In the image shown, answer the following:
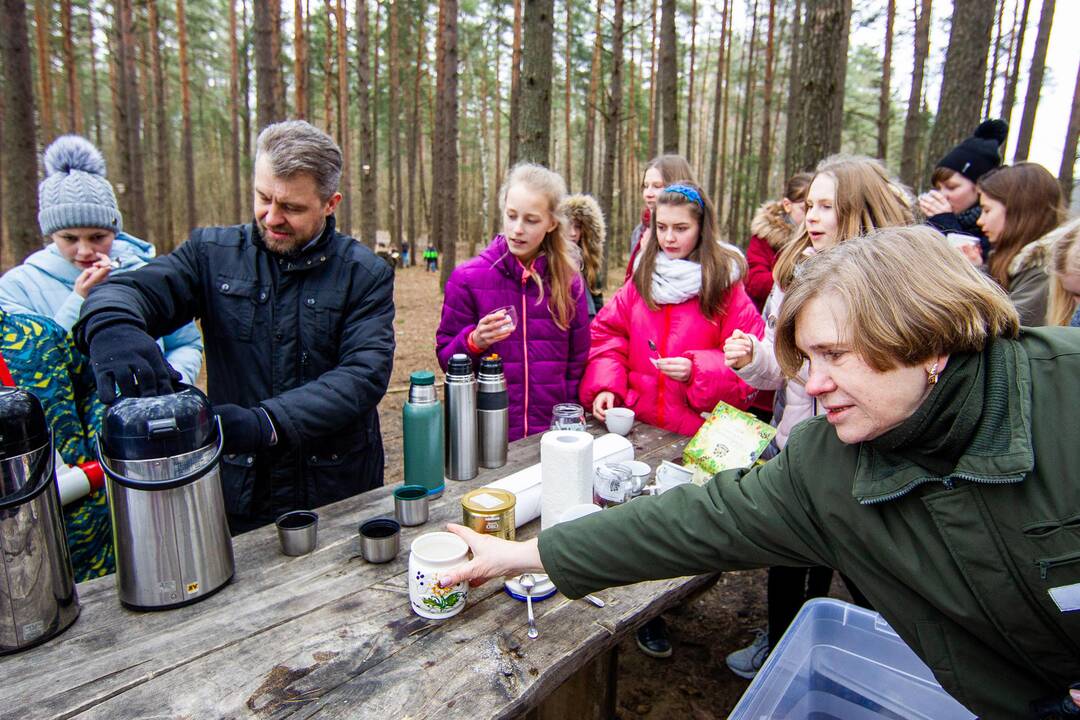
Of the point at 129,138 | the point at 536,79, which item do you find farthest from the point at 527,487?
the point at 129,138

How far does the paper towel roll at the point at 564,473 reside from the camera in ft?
6.21

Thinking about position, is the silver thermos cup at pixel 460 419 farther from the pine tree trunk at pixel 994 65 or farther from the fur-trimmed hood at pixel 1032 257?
the pine tree trunk at pixel 994 65

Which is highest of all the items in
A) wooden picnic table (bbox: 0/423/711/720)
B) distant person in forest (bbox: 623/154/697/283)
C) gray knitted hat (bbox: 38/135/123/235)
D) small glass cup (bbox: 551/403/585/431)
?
distant person in forest (bbox: 623/154/697/283)

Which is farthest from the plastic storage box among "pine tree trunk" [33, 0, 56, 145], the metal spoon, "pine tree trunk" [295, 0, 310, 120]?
"pine tree trunk" [33, 0, 56, 145]

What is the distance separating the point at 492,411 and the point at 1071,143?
1845 centimetres

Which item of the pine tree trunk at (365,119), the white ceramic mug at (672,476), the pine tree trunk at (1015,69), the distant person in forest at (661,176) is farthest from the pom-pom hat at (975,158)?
the pine tree trunk at (1015,69)

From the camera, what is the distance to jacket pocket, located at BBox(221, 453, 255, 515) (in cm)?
221

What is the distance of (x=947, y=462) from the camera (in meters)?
1.20

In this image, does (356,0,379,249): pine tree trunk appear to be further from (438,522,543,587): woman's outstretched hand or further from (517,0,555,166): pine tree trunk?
(438,522,543,587): woman's outstretched hand

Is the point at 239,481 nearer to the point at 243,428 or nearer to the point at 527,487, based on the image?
the point at 243,428

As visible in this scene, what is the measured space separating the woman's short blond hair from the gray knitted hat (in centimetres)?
288

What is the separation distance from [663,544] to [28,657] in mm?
1491

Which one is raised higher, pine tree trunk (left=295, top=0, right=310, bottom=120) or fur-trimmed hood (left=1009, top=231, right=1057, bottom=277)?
pine tree trunk (left=295, top=0, right=310, bottom=120)

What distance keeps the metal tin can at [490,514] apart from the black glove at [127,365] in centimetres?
89
